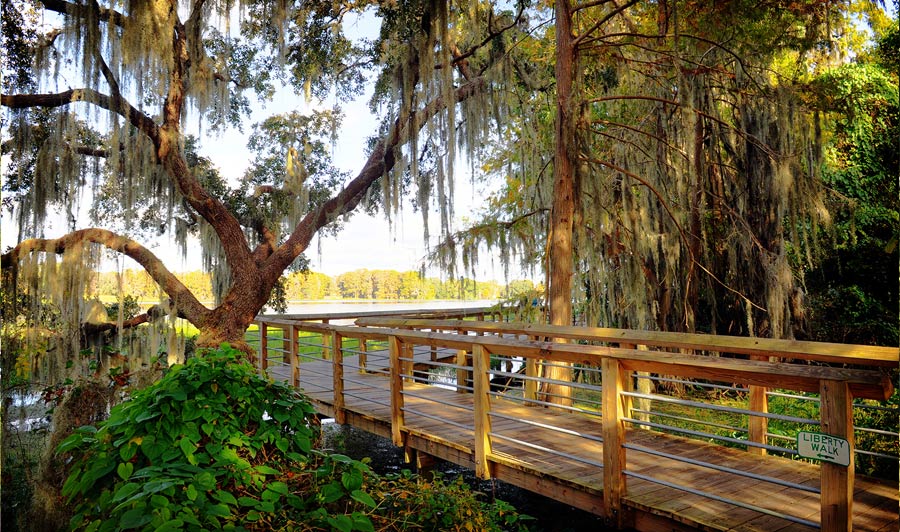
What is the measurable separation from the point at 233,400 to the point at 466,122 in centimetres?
647

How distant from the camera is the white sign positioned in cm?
209

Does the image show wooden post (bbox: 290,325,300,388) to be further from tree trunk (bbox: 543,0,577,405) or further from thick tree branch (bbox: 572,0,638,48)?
thick tree branch (bbox: 572,0,638,48)

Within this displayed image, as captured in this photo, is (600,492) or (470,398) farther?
(470,398)

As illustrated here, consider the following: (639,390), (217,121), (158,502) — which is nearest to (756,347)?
(158,502)

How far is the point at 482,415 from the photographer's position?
11.8 feet

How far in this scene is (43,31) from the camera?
7555 mm

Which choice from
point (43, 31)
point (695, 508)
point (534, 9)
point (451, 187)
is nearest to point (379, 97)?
point (451, 187)

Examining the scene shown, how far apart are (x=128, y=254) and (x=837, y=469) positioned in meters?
9.24

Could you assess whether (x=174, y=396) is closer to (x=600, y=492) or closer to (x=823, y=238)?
(x=600, y=492)

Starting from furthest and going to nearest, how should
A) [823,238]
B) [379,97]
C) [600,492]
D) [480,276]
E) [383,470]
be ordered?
[379,97] < [823,238] < [480,276] < [383,470] < [600,492]

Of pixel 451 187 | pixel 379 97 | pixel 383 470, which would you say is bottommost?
pixel 383 470

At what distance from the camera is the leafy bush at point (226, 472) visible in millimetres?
1898

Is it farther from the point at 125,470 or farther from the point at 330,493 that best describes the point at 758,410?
the point at 125,470

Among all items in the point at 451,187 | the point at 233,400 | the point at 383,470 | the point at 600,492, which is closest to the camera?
the point at 233,400
